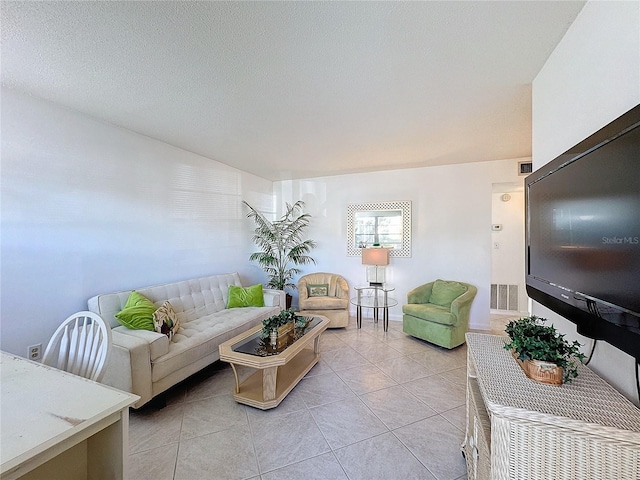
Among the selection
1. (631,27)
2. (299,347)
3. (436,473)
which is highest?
(631,27)

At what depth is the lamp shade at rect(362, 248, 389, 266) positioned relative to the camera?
13.3 feet

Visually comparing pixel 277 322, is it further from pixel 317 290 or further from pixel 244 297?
pixel 317 290

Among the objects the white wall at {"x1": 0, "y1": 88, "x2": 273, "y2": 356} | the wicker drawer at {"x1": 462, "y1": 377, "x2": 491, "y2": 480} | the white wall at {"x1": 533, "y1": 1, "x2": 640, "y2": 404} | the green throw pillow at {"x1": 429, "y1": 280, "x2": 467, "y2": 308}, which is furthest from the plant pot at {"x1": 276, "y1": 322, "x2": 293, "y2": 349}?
the green throw pillow at {"x1": 429, "y1": 280, "x2": 467, "y2": 308}

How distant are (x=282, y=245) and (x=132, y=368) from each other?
126 inches

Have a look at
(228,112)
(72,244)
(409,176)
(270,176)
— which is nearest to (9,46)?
(228,112)

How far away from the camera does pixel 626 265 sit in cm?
80

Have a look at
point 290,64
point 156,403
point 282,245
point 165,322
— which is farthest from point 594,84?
point 282,245

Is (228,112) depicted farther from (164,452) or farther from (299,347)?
(164,452)

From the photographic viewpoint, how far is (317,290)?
4.40 metres

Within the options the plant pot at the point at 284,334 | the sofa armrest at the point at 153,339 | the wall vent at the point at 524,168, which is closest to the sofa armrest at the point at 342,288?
the plant pot at the point at 284,334

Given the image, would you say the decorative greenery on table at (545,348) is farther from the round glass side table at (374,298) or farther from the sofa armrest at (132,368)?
the round glass side table at (374,298)

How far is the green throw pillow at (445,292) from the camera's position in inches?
141

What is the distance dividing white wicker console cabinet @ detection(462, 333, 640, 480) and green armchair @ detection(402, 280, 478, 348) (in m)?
2.21

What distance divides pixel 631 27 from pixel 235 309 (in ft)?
12.2
